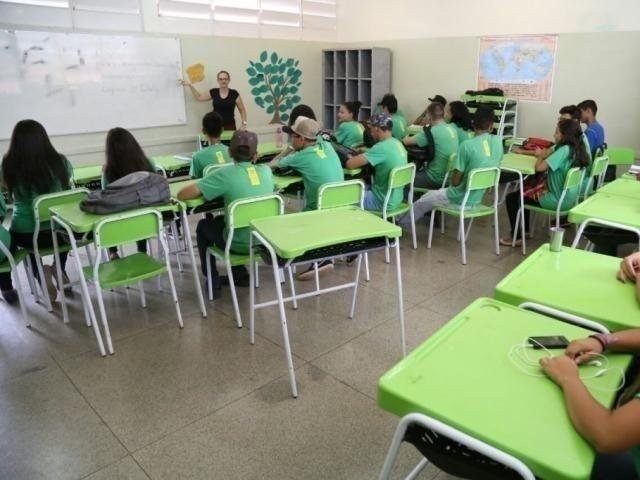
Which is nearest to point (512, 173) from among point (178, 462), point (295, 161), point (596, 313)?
point (295, 161)

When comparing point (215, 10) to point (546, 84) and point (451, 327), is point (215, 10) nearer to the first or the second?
point (546, 84)

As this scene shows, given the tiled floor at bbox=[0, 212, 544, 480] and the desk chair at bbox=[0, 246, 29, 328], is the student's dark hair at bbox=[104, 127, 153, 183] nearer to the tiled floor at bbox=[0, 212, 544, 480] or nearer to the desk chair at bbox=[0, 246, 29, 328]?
the desk chair at bbox=[0, 246, 29, 328]

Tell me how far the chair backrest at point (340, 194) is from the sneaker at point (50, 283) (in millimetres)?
1902

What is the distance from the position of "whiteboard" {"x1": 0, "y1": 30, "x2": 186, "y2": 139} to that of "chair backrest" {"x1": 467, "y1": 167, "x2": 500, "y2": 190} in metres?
4.49

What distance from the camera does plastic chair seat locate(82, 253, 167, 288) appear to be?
270 centimetres

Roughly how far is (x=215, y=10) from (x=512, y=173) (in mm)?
4792

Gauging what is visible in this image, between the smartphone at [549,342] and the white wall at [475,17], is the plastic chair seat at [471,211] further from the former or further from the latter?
the white wall at [475,17]

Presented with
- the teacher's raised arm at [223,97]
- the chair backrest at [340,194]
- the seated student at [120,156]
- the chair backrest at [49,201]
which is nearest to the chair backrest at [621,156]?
the chair backrest at [340,194]

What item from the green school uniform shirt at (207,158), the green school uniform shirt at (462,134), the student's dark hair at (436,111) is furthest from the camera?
the green school uniform shirt at (462,134)

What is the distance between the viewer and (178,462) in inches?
76.1

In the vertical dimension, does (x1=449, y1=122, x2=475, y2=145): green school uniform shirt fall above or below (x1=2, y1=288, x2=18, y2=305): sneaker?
above

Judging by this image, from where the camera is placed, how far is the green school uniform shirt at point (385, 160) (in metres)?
3.86

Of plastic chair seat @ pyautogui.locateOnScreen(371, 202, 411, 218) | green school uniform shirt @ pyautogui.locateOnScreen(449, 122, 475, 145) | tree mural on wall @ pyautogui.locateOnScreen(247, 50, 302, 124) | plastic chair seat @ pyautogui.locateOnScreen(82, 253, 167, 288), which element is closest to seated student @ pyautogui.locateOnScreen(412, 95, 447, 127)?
green school uniform shirt @ pyautogui.locateOnScreen(449, 122, 475, 145)

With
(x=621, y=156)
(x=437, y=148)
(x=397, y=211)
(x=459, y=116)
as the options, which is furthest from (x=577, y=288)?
(x=459, y=116)
